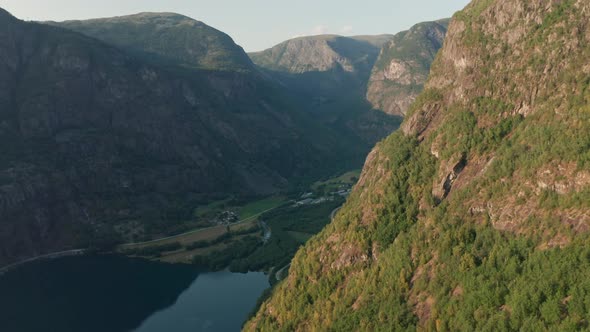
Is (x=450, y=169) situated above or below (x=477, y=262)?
above

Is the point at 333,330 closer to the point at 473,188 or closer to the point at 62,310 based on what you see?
the point at 473,188

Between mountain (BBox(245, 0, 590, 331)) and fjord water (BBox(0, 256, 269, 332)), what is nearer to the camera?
mountain (BBox(245, 0, 590, 331))

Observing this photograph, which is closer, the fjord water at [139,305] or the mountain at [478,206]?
the mountain at [478,206]

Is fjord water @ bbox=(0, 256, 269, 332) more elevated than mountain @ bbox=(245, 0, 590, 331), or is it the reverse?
mountain @ bbox=(245, 0, 590, 331)

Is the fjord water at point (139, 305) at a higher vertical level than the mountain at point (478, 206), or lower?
lower

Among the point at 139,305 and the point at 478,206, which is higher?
the point at 478,206

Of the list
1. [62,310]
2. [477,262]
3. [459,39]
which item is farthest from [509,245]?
[62,310]

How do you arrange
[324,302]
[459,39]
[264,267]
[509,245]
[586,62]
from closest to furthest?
[509,245] < [586,62] < [324,302] < [459,39] < [264,267]

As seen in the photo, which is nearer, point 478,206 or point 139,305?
point 478,206
